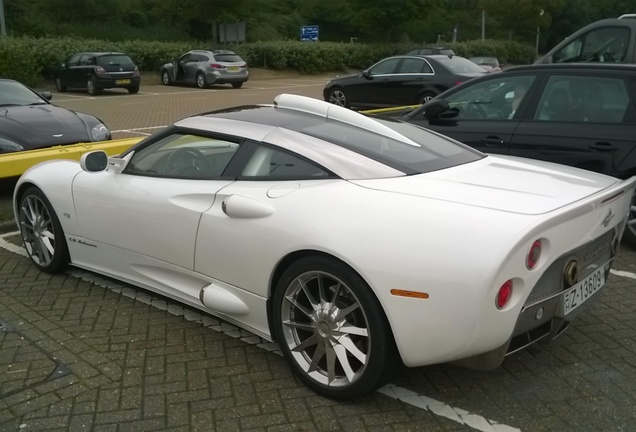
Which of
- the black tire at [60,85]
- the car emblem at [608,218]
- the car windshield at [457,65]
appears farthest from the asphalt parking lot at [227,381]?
the black tire at [60,85]

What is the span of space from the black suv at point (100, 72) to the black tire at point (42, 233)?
19.4 m

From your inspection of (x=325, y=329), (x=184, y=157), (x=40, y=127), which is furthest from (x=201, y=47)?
(x=325, y=329)

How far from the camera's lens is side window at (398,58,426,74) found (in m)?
15.0

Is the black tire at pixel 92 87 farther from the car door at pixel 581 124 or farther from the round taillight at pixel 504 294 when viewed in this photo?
the round taillight at pixel 504 294

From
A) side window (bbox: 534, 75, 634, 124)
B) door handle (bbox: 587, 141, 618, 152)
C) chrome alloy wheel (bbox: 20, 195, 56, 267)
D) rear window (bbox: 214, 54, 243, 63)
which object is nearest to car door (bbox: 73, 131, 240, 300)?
chrome alloy wheel (bbox: 20, 195, 56, 267)

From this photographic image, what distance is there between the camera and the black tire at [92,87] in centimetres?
2330

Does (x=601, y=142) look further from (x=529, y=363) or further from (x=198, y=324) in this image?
(x=198, y=324)

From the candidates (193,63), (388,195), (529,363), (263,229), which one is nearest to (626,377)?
(529,363)

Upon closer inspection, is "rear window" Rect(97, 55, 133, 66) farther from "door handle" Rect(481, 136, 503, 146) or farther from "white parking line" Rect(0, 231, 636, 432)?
"door handle" Rect(481, 136, 503, 146)

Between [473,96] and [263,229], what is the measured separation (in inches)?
148

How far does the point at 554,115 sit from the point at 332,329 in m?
3.59

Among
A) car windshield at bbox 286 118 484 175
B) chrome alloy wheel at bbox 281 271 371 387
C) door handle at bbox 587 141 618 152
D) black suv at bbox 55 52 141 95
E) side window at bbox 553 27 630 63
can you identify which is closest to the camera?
chrome alloy wheel at bbox 281 271 371 387

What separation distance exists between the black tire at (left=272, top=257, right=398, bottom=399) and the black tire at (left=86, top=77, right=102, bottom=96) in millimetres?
21867

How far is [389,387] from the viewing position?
10.9 feet
